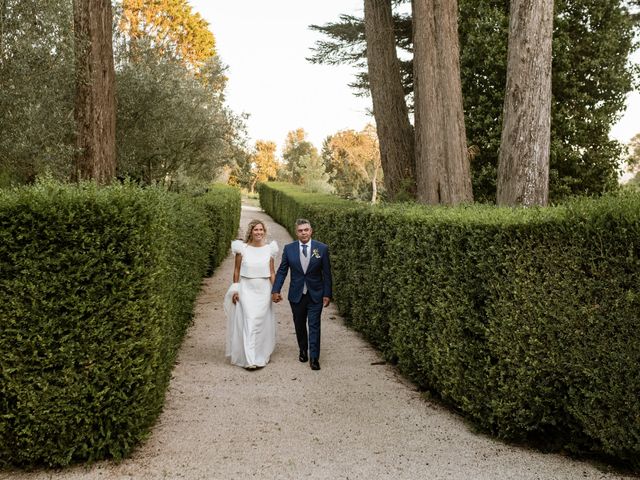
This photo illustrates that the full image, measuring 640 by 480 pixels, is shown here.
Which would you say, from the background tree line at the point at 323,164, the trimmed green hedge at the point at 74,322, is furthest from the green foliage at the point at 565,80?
Answer: the background tree line at the point at 323,164

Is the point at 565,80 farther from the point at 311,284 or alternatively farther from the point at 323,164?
the point at 323,164

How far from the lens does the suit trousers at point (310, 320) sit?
23.7 ft

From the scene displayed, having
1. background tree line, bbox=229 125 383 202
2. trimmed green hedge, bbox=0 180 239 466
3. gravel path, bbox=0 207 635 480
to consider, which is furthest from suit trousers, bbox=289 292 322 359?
background tree line, bbox=229 125 383 202

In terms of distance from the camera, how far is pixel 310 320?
7.25m

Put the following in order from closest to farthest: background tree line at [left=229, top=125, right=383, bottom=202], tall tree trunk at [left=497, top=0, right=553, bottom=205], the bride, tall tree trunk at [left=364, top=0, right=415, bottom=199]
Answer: the bride < tall tree trunk at [left=497, top=0, right=553, bottom=205] < tall tree trunk at [left=364, top=0, right=415, bottom=199] < background tree line at [left=229, top=125, right=383, bottom=202]

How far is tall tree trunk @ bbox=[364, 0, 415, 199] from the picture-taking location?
13227mm

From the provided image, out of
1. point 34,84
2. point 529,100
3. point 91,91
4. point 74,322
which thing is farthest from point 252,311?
point 34,84

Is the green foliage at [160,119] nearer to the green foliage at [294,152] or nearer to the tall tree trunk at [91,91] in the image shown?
the tall tree trunk at [91,91]

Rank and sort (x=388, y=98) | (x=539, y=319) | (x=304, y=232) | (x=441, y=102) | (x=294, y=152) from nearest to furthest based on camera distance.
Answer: (x=539, y=319) → (x=304, y=232) → (x=441, y=102) → (x=388, y=98) → (x=294, y=152)

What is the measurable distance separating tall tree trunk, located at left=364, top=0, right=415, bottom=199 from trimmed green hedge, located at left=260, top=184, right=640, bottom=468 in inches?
278

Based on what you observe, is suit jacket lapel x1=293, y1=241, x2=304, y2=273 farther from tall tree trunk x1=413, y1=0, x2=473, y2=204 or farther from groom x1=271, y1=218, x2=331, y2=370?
tall tree trunk x1=413, y1=0, x2=473, y2=204

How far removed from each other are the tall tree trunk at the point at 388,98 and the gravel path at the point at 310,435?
6.66 metres

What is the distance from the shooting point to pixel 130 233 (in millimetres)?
4398

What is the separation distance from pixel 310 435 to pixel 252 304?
2479 millimetres
